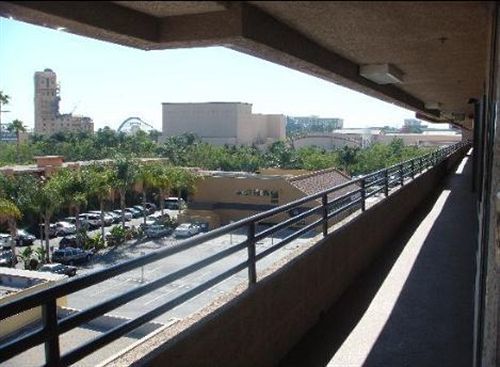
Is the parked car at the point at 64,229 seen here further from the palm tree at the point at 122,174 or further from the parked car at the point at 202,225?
the parked car at the point at 202,225

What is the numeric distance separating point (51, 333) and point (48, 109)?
207771 mm

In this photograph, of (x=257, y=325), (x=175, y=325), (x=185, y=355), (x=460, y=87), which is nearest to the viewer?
(x=185, y=355)

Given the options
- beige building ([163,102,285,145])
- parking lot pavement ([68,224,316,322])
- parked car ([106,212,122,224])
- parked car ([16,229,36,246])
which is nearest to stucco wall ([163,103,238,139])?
beige building ([163,102,285,145])

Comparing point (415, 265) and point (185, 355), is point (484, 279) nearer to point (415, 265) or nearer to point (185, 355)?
point (185, 355)

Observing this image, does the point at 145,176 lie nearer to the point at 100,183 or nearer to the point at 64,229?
the point at 100,183

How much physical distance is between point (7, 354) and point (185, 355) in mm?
1466

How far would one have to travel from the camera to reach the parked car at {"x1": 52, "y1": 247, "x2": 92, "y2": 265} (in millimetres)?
35312

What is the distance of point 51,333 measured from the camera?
2.79 meters

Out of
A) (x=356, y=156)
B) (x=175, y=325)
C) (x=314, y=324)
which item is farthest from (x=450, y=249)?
(x=356, y=156)

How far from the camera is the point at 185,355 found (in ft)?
12.3

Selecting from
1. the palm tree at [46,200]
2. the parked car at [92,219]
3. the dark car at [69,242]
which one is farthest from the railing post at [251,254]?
the parked car at [92,219]

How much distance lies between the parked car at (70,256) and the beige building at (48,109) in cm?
16794

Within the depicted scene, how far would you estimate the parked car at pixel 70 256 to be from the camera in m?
35.3

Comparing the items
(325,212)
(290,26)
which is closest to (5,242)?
(325,212)
